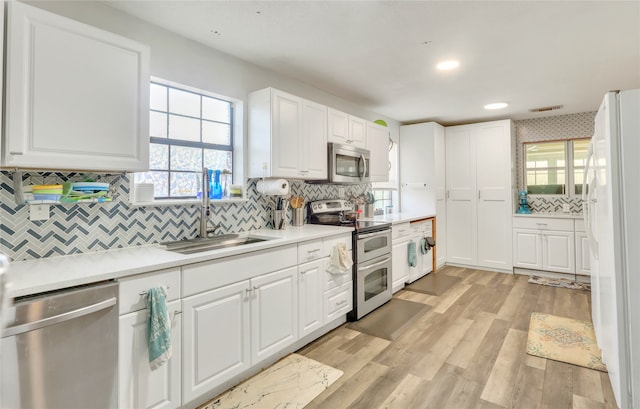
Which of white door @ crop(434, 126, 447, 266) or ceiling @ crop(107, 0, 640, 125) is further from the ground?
ceiling @ crop(107, 0, 640, 125)

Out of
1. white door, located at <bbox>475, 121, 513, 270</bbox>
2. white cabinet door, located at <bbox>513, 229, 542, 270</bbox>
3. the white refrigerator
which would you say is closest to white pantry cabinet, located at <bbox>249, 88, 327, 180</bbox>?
the white refrigerator

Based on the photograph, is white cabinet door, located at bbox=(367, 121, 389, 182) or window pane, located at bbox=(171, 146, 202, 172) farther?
white cabinet door, located at bbox=(367, 121, 389, 182)

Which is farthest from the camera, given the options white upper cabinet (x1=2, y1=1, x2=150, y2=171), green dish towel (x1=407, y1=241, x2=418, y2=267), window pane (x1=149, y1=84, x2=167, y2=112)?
green dish towel (x1=407, y1=241, x2=418, y2=267)

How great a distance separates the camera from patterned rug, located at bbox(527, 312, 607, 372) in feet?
7.95

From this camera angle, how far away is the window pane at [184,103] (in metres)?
2.47

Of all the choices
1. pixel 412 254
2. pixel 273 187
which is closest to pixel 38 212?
pixel 273 187

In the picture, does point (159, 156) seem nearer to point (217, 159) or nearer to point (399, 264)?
point (217, 159)

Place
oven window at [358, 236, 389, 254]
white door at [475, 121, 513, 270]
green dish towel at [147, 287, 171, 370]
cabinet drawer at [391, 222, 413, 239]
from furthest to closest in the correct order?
white door at [475, 121, 513, 270] → cabinet drawer at [391, 222, 413, 239] → oven window at [358, 236, 389, 254] → green dish towel at [147, 287, 171, 370]

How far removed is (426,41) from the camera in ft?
8.17

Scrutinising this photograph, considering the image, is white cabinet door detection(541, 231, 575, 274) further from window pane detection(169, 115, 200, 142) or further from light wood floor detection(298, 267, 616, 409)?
window pane detection(169, 115, 200, 142)

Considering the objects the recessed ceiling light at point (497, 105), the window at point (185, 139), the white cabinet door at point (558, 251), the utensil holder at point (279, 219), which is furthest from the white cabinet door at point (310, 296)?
the white cabinet door at point (558, 251)

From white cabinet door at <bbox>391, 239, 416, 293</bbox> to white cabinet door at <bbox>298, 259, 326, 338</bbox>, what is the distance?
4.37 ft

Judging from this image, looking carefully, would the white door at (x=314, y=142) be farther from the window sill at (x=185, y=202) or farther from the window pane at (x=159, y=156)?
the window pane at (x=159, y=156)

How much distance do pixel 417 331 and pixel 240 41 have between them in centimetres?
286
